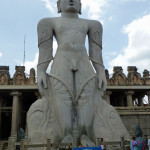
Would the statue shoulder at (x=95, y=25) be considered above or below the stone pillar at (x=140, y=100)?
above

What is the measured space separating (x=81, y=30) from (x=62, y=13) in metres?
1.13

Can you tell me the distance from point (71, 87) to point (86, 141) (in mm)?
1727

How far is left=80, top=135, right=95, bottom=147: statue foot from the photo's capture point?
5.83 meters

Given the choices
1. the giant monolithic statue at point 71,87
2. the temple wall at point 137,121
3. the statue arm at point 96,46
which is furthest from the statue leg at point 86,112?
the temple wall at point 137,121

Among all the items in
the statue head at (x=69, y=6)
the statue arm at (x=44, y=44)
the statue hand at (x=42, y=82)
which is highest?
the statue head at (x=69, y=6)

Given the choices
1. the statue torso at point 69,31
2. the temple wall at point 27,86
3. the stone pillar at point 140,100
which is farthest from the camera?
the stone pillar at point 140,100

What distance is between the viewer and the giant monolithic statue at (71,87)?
247 inches

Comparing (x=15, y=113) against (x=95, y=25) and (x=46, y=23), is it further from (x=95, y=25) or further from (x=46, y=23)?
(x=95, y=25)

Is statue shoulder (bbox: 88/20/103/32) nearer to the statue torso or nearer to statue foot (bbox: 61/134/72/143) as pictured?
the statue torso

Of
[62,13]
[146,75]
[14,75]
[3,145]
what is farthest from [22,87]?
[62,13]

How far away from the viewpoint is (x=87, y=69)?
7004mm

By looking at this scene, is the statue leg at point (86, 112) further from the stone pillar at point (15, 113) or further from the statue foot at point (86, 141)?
the stone pillar at point (15, 113)

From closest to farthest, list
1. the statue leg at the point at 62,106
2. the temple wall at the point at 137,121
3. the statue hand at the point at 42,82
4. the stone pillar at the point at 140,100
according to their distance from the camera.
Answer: the statue leg at the point at 62,106, the statue hand at the point at 42,82, the temple wall at the point at 137,121, the stone pillar at the point at 140,100

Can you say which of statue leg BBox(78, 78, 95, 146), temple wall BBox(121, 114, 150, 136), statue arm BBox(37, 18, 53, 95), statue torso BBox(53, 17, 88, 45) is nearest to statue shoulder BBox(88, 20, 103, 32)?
statue torso BBox(53, 17, 88, 45)
